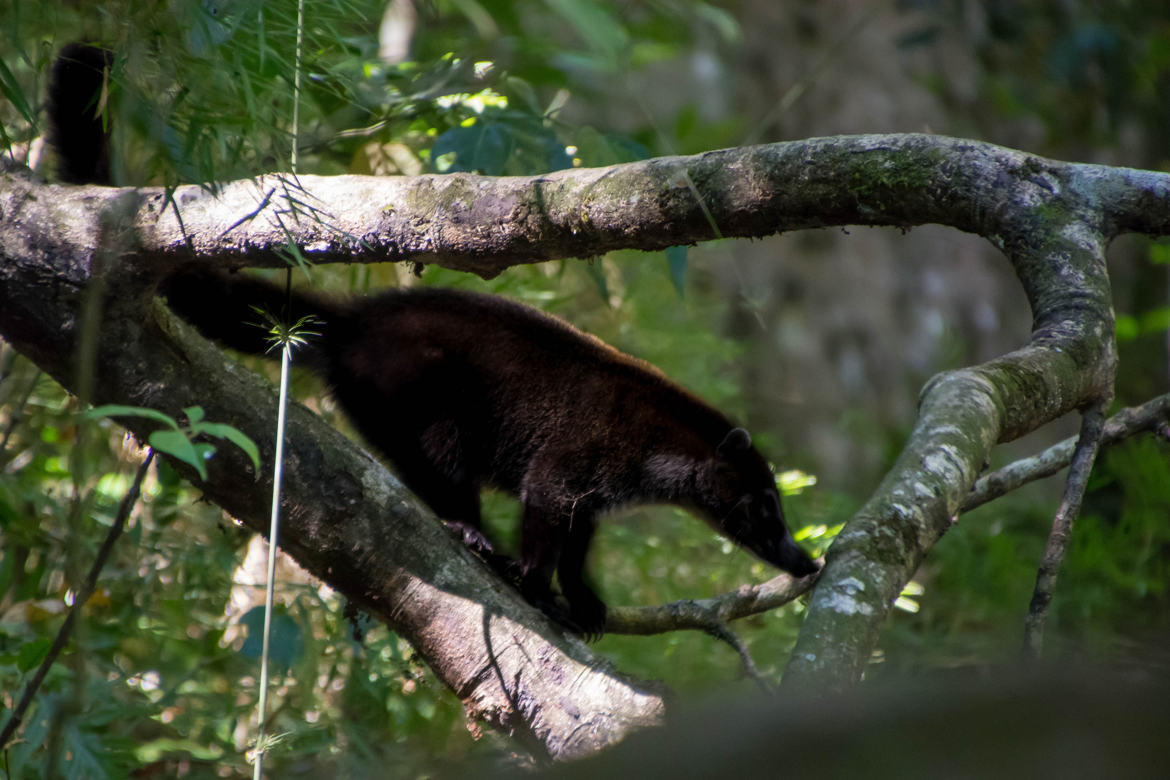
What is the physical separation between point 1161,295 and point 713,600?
19.9 ft

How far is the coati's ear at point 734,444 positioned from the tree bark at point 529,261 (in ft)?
3.65

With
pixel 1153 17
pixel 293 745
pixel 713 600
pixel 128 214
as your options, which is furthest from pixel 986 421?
pixel 1153 17

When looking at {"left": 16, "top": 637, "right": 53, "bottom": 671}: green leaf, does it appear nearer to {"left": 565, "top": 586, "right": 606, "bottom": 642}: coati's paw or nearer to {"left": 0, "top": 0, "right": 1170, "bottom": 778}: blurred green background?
→ {"left": 0, "top": 0, "right": 1170, "bottom": 778}: blurred green background

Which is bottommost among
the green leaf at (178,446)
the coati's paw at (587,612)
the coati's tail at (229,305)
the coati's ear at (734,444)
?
the coati's paw at (587,612)

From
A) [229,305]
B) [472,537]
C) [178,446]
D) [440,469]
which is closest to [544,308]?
[440,469]

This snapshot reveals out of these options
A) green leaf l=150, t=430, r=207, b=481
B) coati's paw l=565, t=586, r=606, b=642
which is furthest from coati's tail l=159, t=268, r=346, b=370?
green leaf l=150, t=430, r=207, b=481

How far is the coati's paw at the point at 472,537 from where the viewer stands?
292 cm

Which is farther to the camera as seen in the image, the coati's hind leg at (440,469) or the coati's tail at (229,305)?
the coati's hind leg at (440,469)

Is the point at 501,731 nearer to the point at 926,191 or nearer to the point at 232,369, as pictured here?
the point at 232,369

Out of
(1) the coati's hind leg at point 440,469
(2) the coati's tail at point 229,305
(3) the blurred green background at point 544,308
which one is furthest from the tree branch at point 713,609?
(2) the coati's tail at point 229,305

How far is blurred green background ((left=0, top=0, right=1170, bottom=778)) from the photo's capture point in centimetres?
177

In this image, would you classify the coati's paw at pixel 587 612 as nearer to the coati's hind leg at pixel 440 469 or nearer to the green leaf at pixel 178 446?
the coati's hind leg at pixel 440 469

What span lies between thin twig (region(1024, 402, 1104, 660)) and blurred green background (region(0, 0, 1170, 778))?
0.10 meters

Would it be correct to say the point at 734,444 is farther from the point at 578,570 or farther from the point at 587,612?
the point at 587,612
